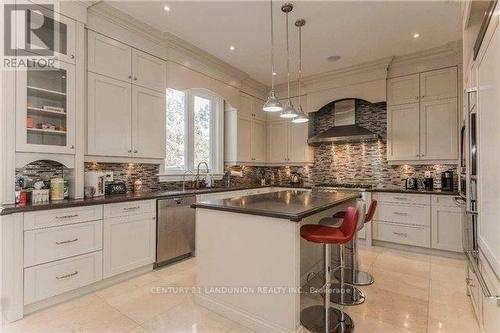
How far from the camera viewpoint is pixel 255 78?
17.4 feet

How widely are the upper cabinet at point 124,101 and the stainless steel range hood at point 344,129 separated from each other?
285 cm

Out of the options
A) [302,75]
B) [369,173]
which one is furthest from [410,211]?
[302,75]

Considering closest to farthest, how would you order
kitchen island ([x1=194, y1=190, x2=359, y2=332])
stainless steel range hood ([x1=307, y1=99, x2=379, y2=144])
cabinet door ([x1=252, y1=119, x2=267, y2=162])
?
kitchen island ([x1=194, y1=190, x2=359, y2=332]) < stainless steel range hood ([x1=307, y1=99, x2=379, y2=144]) < cabinet door ([x1=252, y1=119, x2=267, y2=162])

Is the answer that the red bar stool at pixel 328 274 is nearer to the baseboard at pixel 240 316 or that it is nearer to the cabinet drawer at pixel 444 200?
the baseboard at pixel 240 316

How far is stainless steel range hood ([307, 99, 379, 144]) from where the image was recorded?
4.57 meters

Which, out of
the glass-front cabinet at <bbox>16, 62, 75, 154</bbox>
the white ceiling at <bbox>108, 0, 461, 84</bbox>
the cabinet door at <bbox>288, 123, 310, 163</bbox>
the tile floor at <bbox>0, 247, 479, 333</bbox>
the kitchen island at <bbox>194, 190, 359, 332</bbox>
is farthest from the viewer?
the cabinet door at <bbox>288, 123, 310, 163</bbox>

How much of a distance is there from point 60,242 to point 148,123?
1.71 m

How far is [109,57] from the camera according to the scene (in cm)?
308

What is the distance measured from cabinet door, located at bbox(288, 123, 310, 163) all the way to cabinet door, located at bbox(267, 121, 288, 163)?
98 millimetres

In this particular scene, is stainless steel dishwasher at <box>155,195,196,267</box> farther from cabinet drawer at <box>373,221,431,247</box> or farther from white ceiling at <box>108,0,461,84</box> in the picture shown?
cabinet drawer at <box>373,221,431,247</box>

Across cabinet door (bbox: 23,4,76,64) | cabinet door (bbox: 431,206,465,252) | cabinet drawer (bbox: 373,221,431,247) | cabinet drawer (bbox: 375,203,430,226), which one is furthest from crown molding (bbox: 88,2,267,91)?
cabinet door (bbox: 431,206,465,252)

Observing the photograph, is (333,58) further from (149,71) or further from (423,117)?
(149,71)

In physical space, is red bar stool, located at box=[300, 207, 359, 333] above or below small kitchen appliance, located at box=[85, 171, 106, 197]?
below

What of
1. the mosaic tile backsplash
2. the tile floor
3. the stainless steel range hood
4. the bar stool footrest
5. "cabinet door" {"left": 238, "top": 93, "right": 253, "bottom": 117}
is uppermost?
"cabinet door" {"left": 238, "top": 93, "right": 253, "bottom": 117}
